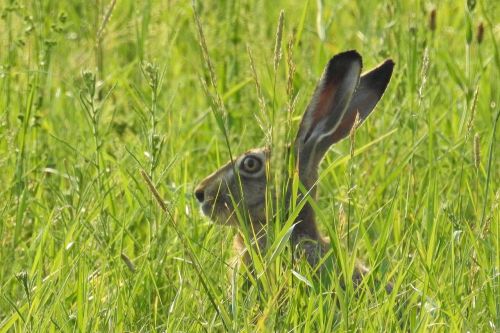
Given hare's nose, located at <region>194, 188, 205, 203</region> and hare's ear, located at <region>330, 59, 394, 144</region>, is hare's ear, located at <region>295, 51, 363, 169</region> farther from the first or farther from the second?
hare's nose, located at <region>194, 188, 205, 203</region>

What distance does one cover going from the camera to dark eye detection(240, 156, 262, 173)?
5570 millimetres

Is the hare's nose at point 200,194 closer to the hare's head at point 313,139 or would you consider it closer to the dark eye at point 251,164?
the hare's head at point 313,139

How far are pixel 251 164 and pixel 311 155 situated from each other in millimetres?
276

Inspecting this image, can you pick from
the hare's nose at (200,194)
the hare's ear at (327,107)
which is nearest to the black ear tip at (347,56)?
the hare's ear at (327,107)

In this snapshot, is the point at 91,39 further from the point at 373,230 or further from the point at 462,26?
the point at 373,230

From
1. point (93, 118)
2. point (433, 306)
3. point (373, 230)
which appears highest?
point (93, 118)

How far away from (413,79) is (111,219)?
1714 mm

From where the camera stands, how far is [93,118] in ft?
15.5

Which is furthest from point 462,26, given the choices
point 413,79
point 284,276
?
point 284,276

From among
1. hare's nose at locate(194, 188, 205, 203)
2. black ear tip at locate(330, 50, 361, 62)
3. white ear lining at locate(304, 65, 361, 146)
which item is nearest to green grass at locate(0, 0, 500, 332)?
hare's nose at locate(194, 188, 205, 203)

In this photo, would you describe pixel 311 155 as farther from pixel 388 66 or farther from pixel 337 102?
pixel 388 66

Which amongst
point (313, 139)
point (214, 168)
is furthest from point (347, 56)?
point (214, 168)

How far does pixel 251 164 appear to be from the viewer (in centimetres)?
558

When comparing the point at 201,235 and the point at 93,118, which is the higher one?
the point at 93,118
